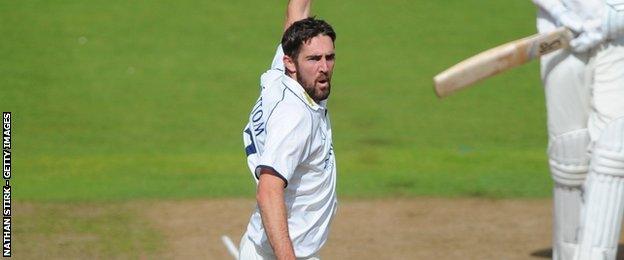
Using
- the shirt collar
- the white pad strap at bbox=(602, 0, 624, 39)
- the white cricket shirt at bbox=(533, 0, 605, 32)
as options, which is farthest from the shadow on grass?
the shirt collar

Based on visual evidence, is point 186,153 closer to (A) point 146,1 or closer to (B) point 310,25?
(A) point 146,1

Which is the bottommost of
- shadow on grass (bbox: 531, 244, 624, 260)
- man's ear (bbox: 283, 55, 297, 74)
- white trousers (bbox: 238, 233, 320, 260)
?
shadow on grass (bbox: 531, 244, 624, 260)

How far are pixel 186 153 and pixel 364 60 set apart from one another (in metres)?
1.83

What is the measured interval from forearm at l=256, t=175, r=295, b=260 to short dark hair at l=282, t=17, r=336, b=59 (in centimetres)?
57

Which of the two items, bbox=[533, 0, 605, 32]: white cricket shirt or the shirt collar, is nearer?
the shirt collar

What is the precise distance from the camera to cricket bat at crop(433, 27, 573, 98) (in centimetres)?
580

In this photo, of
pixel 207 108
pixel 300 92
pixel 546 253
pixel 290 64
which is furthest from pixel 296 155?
pixel 207 108

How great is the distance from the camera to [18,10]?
1034 cm

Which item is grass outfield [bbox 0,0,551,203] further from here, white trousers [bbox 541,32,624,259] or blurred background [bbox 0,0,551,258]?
white trousers [bbox 541,32,624,259]

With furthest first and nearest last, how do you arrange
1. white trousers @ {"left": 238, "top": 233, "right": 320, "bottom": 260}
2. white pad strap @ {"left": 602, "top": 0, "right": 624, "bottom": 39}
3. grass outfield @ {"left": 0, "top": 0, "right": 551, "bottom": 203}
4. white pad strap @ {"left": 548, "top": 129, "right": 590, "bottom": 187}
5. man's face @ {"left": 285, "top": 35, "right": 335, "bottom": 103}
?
grass outfield @ {"left": 0, "top": 0, "right": 551, "bottom": 203}
white pad strap @ {"left": 548, "top": 129, "right": 590, "bottom": 187}
white pad strap @ {"left": 602, "top": 0, "right": 624, "bottom": 39}
white trousers @ {"left": 238, "top": 233, "right": 320, "bottom": 260}
man's face @ {"left": 285, "top": 35, "right": 335, "bottom": 103}

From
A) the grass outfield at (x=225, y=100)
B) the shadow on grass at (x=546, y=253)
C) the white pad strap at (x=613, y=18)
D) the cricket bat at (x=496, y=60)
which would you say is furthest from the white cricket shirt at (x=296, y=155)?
the grass outfield at (x=225, y=100)

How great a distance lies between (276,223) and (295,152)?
294mm

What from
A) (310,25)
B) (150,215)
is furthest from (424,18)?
(310,25)

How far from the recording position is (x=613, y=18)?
6094mm
